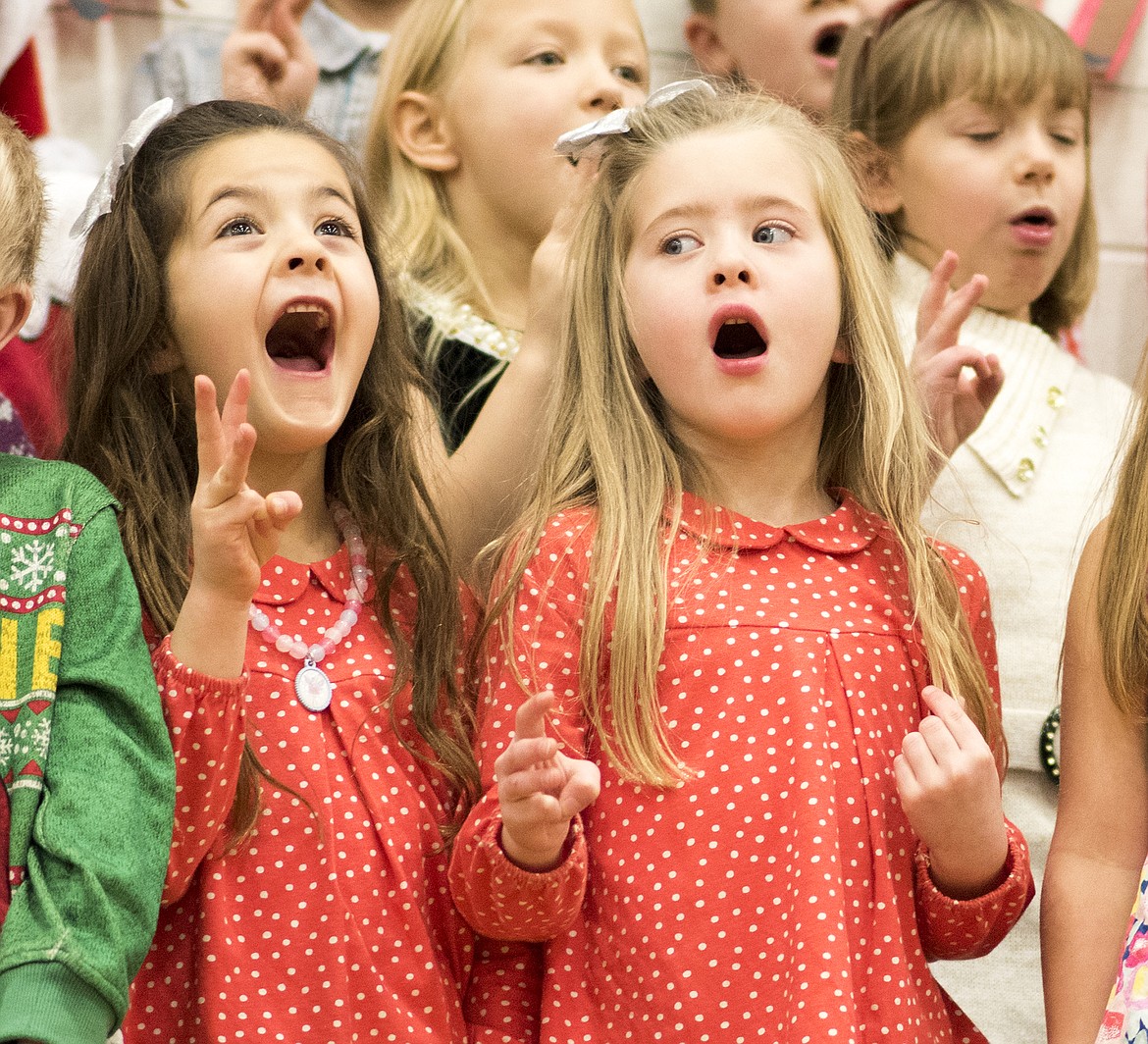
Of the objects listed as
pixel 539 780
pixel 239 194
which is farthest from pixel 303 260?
pixel 539 780

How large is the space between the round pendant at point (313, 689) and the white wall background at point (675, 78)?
54.7 inches

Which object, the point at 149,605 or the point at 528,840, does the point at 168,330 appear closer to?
the point at 149,605

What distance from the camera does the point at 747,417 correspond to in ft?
5.05

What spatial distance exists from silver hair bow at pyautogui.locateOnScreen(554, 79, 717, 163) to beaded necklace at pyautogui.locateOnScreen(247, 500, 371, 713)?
0.49 metres

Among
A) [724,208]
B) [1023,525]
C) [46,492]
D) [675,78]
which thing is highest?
[724,208]

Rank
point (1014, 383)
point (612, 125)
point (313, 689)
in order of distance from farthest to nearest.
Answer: point (1014, 383) → point (612, 125) → point (313, 689)

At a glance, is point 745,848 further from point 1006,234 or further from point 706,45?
point 706,45

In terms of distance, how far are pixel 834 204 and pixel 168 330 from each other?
0.64m

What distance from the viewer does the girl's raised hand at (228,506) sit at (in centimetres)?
129

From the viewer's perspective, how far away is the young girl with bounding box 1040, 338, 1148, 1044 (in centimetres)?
140

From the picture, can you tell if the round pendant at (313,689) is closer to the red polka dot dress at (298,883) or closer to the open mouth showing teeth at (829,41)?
the red polka dot dress at (298,883)

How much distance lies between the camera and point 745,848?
140cm

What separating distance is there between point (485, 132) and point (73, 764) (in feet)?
3.82

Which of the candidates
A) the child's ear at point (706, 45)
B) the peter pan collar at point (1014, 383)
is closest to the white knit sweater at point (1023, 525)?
the peter pan collar at point (1014, 383)
